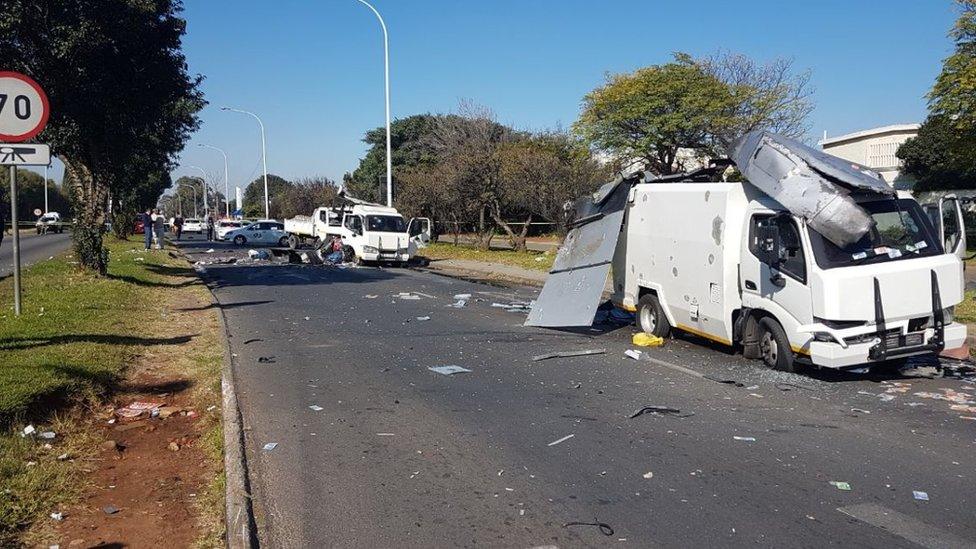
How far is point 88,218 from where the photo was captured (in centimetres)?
1828

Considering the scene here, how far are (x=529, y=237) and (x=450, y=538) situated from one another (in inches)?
1637

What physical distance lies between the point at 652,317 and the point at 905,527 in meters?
7.31

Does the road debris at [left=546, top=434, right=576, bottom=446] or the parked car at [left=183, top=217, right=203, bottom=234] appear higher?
the parked car at [left=183, top=217, right=203, bottom=234]

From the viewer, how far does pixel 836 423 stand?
7008 millimetres

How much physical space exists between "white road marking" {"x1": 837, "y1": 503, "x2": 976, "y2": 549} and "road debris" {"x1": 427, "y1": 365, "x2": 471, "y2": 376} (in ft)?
16.8

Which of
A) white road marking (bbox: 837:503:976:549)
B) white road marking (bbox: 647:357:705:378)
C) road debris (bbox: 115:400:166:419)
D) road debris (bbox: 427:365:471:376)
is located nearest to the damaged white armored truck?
white road marking (bbox: 647:357:705:378)

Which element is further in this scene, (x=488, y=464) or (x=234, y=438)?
(x=234, y=438)

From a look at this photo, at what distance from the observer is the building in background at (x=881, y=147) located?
42750 millimetres

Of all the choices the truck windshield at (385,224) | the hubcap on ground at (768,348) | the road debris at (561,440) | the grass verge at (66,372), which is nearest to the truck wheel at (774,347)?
the hubcap on ground at (768,348)

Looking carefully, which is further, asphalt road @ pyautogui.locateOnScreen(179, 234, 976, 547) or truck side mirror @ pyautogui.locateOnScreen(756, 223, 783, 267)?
truck side mirror @ pyautogui.locateOnScreen(756, 223, 783, 267)

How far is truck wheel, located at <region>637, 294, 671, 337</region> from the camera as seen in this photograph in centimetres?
1159

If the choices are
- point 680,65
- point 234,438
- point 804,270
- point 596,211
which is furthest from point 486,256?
point 234,438

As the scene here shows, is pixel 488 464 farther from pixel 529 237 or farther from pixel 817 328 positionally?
pixel 529 237

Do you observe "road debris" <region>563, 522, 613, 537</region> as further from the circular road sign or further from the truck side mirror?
the circular road sign
